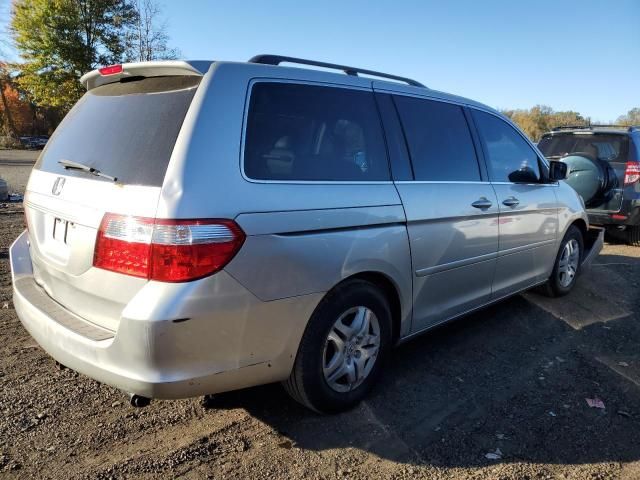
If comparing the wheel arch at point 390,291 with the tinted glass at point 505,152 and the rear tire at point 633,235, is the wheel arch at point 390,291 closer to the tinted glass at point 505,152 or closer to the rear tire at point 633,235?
the tinted glass at point 505,152

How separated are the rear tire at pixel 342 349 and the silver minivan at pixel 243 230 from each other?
0.03 ft

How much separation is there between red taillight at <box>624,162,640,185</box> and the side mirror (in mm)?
3405

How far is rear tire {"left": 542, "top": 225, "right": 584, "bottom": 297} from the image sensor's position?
16.8 ft

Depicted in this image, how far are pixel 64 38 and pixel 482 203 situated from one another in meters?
31.8

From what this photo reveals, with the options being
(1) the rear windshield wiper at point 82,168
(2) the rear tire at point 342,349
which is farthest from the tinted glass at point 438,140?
(1) the rear windshield wiper at point 82,168

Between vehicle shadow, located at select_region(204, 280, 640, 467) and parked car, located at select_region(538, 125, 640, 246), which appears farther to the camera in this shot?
parked car, located at select_region(538, 125, 640, 246)

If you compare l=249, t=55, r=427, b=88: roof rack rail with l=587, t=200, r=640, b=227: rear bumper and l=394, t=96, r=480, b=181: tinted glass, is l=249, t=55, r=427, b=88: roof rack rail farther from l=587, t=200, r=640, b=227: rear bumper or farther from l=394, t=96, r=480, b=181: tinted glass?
l=587, t=200, r=640, b=227: rear bumper

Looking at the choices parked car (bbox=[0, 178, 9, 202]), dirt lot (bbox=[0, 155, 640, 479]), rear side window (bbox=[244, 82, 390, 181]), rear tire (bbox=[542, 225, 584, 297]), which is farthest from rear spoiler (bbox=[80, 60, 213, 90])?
parked car (bbox=[0, 178, 9, 202])

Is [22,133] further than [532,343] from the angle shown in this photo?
Yes

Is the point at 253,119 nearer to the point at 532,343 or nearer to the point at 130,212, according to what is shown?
the point at 130,212

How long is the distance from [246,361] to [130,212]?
0.87 m

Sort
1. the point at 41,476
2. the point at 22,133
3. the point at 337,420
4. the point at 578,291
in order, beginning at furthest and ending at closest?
the point at 22,133, the point at 578,291, the point at 337,420, the point at 41,476

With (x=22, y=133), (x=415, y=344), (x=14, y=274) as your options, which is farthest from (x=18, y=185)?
(x=22, y=133)

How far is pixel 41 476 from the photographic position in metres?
2.35
